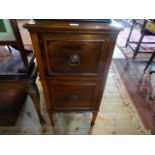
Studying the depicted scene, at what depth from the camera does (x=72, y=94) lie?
0.94m

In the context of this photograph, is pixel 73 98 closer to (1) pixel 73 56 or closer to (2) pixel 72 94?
(2) pixel 72 94

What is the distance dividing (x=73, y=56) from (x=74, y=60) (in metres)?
0.02

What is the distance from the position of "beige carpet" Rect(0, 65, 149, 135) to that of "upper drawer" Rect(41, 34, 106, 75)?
62cm

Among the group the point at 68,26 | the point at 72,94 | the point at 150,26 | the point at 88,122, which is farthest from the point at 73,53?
the point at 150,26

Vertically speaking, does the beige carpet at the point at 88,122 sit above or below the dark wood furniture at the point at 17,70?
below

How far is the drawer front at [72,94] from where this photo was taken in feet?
2.89

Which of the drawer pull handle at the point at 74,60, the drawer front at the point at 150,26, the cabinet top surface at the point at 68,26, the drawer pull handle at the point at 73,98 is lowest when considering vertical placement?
the drawer pull handle at the point at 73,98

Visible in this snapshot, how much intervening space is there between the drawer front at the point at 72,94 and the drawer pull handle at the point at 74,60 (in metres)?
0.14

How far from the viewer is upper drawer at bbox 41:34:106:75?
67 cm

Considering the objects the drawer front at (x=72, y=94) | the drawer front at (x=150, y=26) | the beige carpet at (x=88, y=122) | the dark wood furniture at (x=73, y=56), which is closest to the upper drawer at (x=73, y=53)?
the dark wood furniture at (x=73, y=56)

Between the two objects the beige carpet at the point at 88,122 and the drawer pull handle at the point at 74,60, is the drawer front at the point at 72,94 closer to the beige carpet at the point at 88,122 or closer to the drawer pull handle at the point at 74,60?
the drawer pull handle at the point at 74,60

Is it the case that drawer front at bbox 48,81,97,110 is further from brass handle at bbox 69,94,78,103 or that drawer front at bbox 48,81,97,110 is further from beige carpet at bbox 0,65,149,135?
beige carpet at bbox 0,65,149,135

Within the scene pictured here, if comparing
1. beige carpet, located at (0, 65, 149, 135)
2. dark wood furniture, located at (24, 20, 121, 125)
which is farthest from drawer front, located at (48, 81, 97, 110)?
beige carpet, located at (0, 65, 149, 135)
